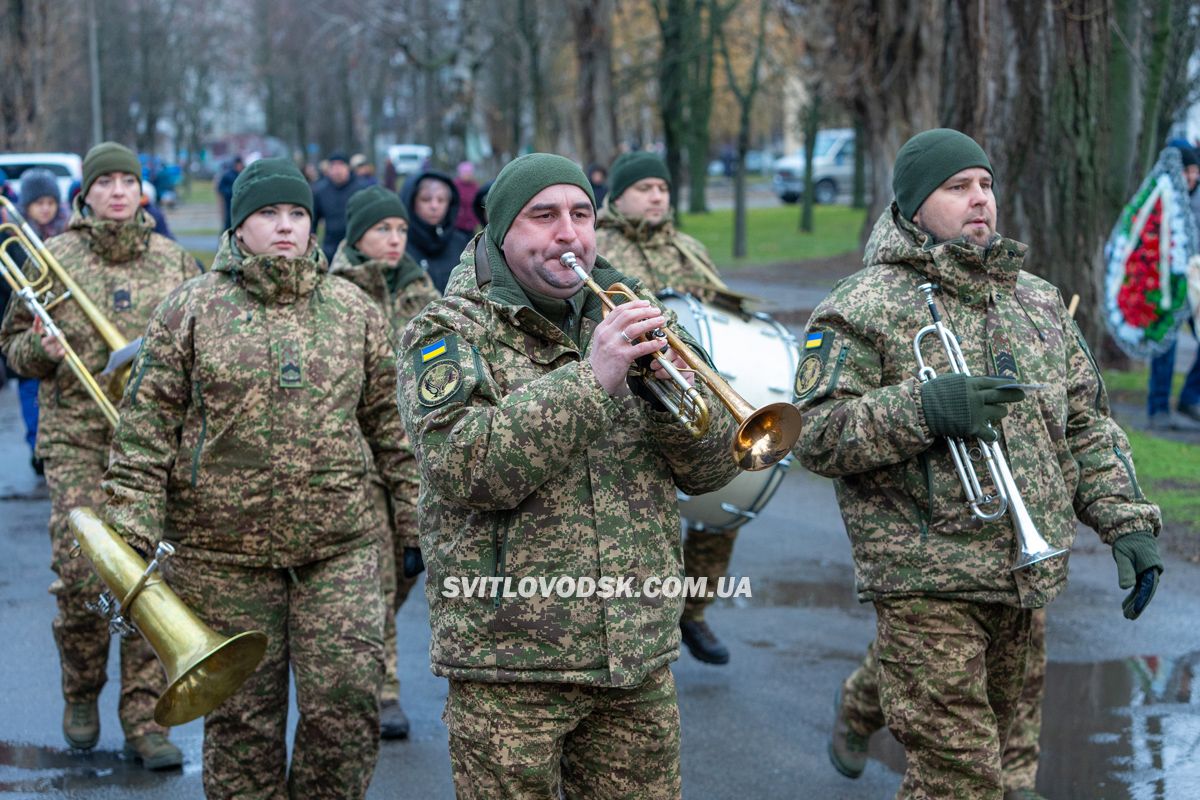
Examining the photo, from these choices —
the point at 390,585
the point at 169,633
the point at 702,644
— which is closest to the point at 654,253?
the point at 702,644

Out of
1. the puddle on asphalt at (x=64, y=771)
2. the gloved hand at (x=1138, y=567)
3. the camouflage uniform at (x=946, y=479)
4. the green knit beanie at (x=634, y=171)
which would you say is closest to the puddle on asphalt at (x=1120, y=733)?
the camouflage uniform at (x=946, y=479)

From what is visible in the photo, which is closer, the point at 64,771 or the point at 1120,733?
the point at 64,771

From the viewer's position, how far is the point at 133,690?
5.57 meters

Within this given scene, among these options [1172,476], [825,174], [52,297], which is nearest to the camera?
[52,297]

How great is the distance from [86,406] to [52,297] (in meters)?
0.47

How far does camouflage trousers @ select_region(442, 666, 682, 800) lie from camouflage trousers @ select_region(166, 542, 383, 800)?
0.96m

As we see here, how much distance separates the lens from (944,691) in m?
4.05

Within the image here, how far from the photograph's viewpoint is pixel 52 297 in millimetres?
5945

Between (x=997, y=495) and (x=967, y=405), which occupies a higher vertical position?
(x=967, y=405)

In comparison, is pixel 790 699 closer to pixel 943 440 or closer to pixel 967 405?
pixel 943 440

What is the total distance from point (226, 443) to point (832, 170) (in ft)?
142

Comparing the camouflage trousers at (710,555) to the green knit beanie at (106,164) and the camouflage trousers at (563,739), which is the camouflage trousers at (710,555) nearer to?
the green knit beanie at (106,164)

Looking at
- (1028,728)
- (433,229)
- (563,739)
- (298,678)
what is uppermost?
(433,229)

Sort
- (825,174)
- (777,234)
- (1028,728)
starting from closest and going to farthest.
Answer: (1028,728)
(777,234)
(825,174)
